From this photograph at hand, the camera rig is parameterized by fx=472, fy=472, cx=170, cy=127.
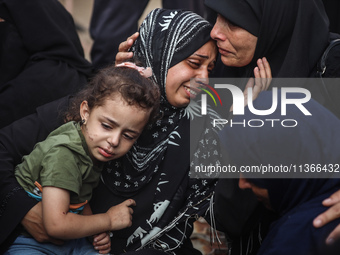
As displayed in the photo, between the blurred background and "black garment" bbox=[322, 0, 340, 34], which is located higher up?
"black garment" bbox=[322, 0, 340, 34]

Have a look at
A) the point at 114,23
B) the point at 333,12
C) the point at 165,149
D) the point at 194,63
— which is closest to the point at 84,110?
the point at 165,149

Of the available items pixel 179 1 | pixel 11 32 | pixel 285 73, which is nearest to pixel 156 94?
pixel 285 73

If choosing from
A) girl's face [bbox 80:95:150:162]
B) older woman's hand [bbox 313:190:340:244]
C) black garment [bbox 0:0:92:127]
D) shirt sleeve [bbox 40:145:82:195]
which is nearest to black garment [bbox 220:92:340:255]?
older woman's hand [bbox 313:190:340:244]

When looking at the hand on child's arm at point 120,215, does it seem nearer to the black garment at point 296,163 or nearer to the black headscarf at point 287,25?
the black garment at point 296,163

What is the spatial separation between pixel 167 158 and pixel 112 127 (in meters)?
0.43

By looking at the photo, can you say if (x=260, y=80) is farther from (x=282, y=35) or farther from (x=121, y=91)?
(x=121, y=91)

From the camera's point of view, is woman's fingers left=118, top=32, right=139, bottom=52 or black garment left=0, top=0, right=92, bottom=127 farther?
black garment left=0, top=0, right=92, bottom=127

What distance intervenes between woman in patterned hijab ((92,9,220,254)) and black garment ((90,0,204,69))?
63.4 inches

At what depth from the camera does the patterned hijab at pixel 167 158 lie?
2.41 m

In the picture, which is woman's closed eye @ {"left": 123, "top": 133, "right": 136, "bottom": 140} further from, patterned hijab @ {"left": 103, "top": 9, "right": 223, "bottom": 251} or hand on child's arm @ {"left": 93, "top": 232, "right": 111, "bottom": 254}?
hand on child's arm @ {"left": 93, "top": 232, "right": 111, "bottom": 254}

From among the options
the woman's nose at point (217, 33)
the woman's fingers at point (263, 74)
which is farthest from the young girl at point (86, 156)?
the woman's fingers at point (263, 74)

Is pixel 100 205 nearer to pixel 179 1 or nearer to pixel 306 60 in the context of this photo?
pixel 306 60

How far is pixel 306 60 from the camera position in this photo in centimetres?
251

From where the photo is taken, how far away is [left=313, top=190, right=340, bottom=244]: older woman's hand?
1.68 m
